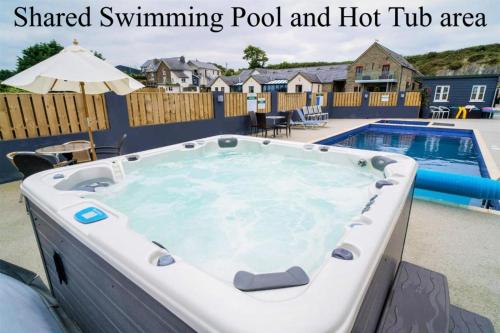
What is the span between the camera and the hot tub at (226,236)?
2.48 feet

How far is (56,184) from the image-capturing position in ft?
6.01

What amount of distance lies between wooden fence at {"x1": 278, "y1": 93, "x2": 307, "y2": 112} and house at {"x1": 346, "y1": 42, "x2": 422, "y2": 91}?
14031 millimetres

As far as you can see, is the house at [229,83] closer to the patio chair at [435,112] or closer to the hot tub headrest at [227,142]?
the patio chair at [435,112]

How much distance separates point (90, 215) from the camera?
1257 millimetres

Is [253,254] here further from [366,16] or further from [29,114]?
[366,16]

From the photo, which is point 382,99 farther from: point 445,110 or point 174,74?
point 174,74

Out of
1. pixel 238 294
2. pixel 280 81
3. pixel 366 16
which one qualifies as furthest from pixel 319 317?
pixel 280 81

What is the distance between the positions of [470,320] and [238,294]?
1349mm

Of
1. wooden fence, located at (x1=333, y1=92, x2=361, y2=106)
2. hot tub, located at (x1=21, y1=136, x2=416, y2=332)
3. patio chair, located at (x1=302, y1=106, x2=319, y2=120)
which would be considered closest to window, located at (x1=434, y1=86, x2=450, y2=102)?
wooden fence, located at (x1=333, y1=92, x2=361, y2=106)

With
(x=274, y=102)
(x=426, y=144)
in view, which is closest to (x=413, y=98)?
(x=426, y=144)

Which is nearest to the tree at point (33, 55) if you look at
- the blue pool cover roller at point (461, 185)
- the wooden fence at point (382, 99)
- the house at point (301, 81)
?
the house at point (301, 81)

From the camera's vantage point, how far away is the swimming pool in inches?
203

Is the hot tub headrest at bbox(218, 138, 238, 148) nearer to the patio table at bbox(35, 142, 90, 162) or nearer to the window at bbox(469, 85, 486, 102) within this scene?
the patio table at bbox(35, 142, 90, 162)

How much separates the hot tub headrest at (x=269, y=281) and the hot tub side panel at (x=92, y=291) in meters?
0.20
